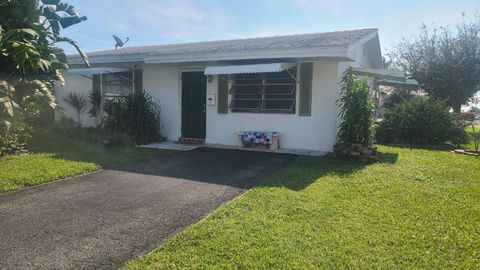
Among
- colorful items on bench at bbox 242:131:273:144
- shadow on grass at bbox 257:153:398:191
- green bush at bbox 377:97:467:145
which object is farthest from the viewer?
green bush at bbox 377:97:467:145

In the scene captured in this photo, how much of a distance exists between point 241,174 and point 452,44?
2040 centimetres

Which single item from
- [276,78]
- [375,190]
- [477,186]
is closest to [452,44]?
[276,78]

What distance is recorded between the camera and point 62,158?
27.8 feet

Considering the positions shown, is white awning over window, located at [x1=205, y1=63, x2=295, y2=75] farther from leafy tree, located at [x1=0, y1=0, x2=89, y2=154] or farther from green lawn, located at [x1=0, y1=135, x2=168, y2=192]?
leafy tree, located at [x1=0, y1=0, x2=89, y2=154]

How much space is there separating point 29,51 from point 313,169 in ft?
19.2

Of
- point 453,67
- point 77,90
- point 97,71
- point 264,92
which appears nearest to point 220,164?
point 264,92

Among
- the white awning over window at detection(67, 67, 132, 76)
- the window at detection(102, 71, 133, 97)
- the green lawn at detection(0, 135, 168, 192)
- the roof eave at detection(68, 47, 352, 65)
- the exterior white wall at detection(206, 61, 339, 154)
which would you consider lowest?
the green lawn at detection(0, 135, 168, 192)

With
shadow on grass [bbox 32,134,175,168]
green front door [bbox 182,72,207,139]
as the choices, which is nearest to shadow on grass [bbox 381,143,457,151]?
green front door [bbox 182,72,207,139]

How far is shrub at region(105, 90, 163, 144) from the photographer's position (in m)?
11.4

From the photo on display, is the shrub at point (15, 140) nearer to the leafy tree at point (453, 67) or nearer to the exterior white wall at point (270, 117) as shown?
the exterior white wall at point (270, 117)

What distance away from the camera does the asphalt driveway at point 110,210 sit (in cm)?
363

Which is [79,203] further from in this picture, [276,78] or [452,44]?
[452,44]

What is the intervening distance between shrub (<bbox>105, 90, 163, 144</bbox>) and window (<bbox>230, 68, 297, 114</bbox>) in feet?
9.50

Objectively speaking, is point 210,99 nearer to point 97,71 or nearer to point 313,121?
point 313,121
